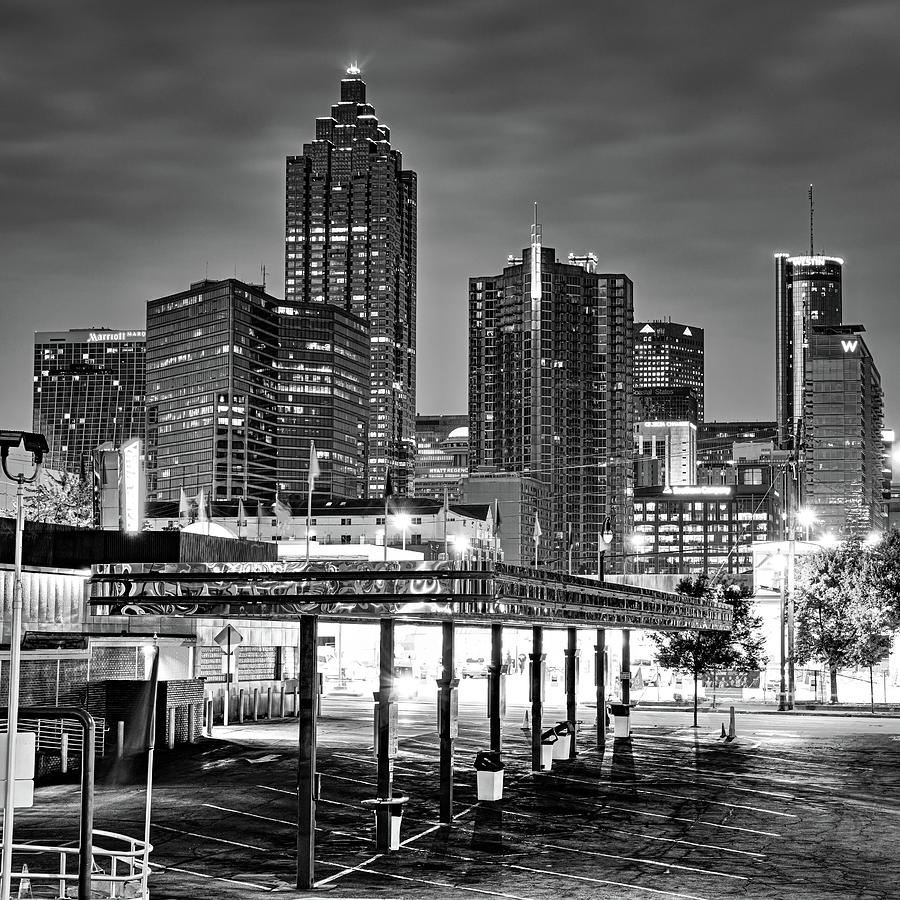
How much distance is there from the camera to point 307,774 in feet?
63.6

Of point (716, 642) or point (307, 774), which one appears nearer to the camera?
point (307, 774)

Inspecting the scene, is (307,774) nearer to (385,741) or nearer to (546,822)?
(385,741)

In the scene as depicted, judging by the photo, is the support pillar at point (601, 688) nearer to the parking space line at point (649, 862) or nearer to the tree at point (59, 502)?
the parking space line at point (649, 862)

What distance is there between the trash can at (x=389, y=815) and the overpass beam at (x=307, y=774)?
95.1 inches

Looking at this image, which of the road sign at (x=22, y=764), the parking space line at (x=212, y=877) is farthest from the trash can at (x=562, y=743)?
the road sign at (x=22, y=764)

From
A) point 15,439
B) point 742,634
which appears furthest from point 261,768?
point 742,634

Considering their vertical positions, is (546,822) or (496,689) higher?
(496,689)

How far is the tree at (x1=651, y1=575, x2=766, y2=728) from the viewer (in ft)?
194

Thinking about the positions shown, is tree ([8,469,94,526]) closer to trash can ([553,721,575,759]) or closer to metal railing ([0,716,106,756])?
metal railing ([0,716,106,756])

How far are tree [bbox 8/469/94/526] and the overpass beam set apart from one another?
5642 centimetres

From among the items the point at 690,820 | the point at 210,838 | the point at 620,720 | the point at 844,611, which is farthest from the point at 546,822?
the point at 844,611

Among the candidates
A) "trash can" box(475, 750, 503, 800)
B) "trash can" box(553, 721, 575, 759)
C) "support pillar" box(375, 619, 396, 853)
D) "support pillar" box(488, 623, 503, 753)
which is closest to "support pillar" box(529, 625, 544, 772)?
"trash can" box(553, 721, 575, 759)

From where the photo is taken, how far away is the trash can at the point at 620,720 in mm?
43188

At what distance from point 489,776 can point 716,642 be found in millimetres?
33230
